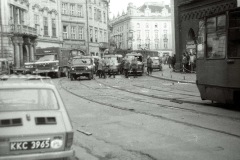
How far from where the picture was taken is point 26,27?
47531 mm

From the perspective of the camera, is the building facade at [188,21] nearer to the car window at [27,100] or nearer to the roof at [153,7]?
the car window at [27,100]

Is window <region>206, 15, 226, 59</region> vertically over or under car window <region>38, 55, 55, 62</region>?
over

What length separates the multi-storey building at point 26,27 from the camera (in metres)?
43.6

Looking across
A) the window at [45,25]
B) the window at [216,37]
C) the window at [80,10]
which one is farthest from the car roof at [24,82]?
the window at [80,10]

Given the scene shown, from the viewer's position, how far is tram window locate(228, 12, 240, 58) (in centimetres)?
1254

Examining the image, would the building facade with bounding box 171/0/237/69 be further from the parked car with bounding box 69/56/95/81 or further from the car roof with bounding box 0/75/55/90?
the car roof with bounding box 0/75/55/90

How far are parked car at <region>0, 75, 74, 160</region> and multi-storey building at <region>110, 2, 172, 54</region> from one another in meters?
103

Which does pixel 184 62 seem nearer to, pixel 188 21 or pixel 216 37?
pixel 188 21

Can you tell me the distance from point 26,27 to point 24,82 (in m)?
42.6

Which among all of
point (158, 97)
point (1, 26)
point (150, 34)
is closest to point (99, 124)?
point (158, 97)

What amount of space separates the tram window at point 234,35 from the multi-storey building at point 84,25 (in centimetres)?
5316

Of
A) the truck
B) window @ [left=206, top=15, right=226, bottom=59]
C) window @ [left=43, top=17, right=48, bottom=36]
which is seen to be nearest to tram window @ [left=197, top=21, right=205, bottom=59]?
window @ [left=206, top=15, right=226, bottom=59]

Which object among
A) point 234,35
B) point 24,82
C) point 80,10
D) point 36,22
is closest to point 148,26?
point 80,10

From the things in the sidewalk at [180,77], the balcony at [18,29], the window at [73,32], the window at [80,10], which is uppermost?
the window at [80,10]
